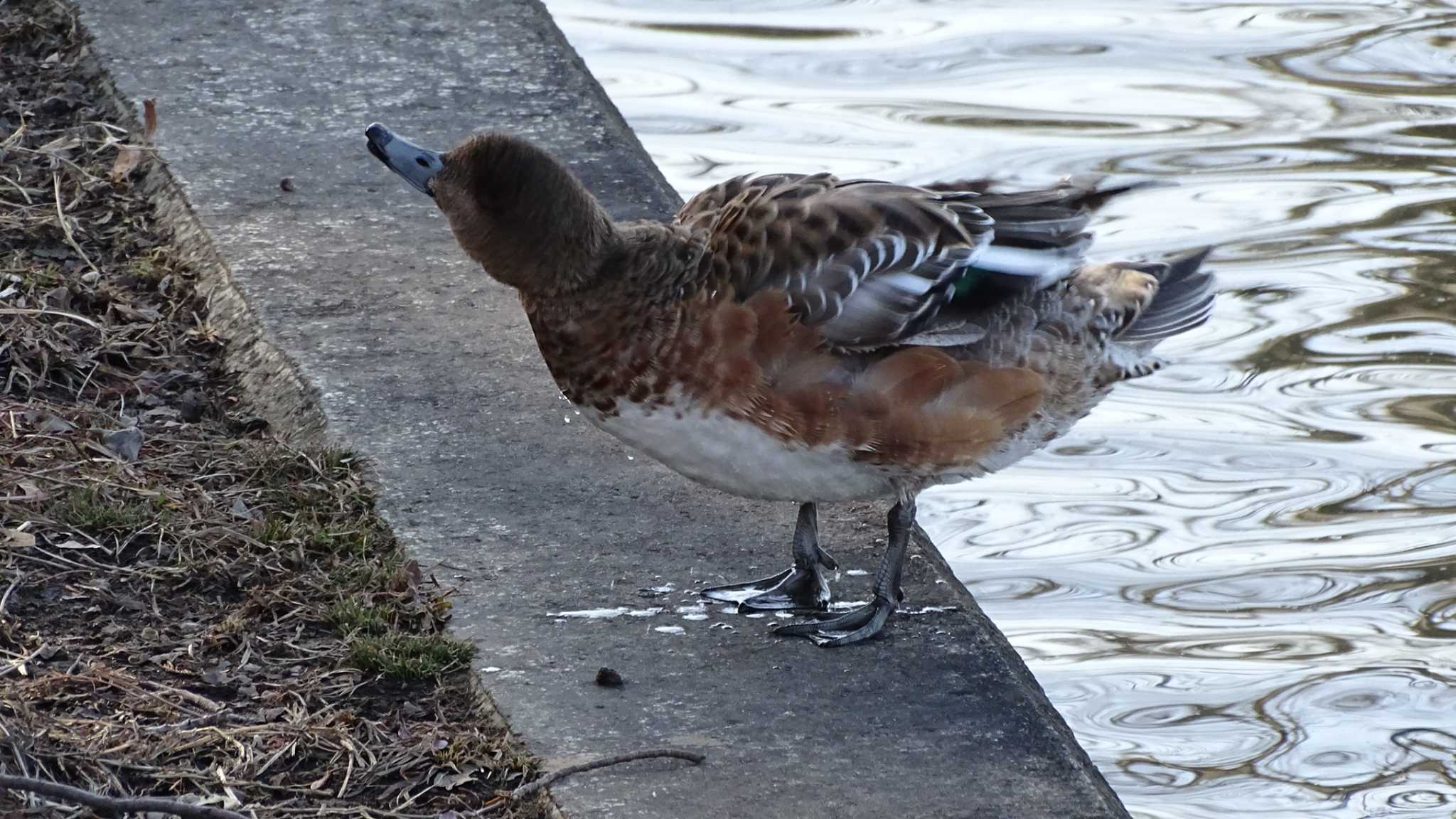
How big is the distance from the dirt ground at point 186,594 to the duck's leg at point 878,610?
2.35 ft

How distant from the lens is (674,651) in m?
3.86

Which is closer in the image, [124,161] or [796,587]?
[796,587]

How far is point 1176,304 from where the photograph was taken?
4.37m

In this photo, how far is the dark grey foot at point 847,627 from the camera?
3.91 meters

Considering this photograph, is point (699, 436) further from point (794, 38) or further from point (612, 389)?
point (794, 38)

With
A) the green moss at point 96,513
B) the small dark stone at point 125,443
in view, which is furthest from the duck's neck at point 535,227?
the small dark stone at point 125,443

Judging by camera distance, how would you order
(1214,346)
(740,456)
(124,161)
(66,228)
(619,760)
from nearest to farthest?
(619,760) < (740,456) < (66,228) < (124,161) < (1214,346)

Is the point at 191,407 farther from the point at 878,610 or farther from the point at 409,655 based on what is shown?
the point at 878,610

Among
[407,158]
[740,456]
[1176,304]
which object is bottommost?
[740,456]

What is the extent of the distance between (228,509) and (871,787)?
5.34 ft

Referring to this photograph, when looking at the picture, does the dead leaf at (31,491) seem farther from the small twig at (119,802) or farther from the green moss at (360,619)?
the small twig at (119,802)

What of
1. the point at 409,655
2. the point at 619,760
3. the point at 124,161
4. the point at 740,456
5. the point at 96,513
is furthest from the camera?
the point at 124,161

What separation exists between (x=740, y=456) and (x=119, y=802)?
138cm

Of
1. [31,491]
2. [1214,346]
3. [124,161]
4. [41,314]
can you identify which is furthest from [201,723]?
[1214,346]
